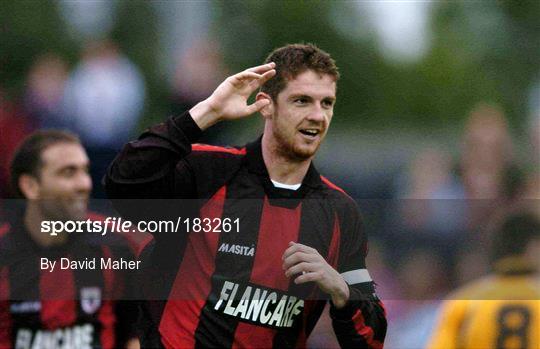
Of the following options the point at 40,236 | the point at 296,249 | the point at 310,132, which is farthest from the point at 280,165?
the point at 40,236

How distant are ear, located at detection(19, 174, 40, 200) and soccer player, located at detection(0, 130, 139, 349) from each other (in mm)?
89

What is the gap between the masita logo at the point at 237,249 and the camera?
528cm

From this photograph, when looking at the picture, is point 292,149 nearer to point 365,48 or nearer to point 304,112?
point 304,112

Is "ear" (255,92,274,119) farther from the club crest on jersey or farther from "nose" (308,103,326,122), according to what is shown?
the club crest on jersey

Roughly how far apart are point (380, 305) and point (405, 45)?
9234 millimetres

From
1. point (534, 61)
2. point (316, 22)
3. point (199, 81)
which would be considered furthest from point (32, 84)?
point (316, 22)

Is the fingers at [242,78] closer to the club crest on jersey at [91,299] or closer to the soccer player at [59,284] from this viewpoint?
the soccer player at [59,284]

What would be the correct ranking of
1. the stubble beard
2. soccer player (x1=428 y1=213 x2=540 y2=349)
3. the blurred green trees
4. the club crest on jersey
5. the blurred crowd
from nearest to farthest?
the stubble beard → soccer player (x1=428 y1=213 x2=540 y2=349) → the club crest on jersey → the blurred crowd → the blurred green trees

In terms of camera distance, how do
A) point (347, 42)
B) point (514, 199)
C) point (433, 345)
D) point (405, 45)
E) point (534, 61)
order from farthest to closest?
point (347, 42) → point (405, 45) → point (534, 61) → point (514, 199) → point (433, 345)

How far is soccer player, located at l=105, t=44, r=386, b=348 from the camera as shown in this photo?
5.22 meters

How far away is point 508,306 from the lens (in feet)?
19.0

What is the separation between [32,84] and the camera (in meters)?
8.93

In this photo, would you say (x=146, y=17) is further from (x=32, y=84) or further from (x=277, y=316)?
(x=277, y=316)

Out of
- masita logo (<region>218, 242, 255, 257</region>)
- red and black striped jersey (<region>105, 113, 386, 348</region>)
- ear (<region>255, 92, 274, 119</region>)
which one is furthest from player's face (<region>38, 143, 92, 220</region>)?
ear (<region>255, 92, 274, 119</region>)
